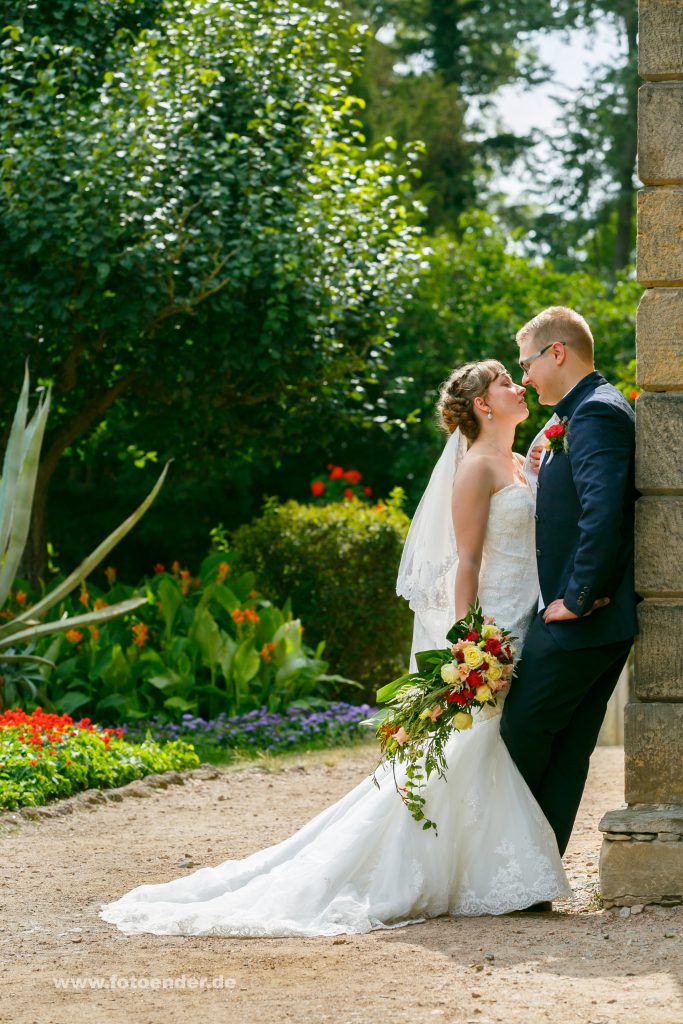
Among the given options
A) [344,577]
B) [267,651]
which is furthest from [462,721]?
[344,577]

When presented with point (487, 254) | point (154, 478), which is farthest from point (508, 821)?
point (487, 254)

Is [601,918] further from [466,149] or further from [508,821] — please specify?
[466,149]

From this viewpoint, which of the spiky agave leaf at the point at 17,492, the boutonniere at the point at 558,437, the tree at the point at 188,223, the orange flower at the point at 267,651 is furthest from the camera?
the orange flower at the point at 267,651

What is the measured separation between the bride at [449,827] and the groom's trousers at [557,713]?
103mm

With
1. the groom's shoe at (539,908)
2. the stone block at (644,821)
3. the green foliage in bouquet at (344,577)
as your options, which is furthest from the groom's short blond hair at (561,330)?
the green foliage in bouquet at (344,577)

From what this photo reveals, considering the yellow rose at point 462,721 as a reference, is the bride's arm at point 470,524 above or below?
above

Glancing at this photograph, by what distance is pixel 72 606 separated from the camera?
962 centimetres

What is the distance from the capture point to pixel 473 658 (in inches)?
173

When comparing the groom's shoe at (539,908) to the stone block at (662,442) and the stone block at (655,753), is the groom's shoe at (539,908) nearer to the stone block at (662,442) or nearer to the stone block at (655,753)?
the stone block at (655,753)

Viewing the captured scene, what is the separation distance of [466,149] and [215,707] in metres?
12.3

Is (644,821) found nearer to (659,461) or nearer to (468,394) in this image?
(659,461)

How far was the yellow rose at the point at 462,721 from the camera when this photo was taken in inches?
174

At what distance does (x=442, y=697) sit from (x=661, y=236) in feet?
5.70

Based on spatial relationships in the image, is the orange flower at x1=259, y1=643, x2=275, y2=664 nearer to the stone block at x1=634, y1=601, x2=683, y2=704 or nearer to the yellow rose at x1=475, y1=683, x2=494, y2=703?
the yellow rose at x1=475, y1=683, x2=494, y2=703
